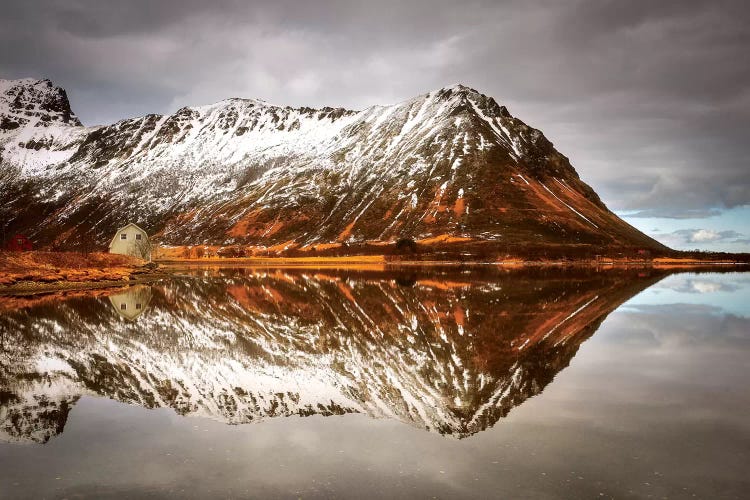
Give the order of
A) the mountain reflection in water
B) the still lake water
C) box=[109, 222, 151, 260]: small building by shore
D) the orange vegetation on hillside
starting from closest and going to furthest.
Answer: the still lake water, the mountain reflection in water, box=[109, 222, 151, 260]: small building by shore, the orange vegetation on hillside

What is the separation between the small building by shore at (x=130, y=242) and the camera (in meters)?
115

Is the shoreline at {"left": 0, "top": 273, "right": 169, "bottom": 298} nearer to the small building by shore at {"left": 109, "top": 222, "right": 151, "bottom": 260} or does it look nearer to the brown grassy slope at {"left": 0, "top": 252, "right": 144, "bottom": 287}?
the brown grassy slope at {"left": 0, "top": 252, "right": 144, "bottom": 287}

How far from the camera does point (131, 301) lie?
46.4m

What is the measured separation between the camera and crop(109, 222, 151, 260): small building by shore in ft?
376

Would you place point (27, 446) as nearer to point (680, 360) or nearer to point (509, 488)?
point (509, 488)

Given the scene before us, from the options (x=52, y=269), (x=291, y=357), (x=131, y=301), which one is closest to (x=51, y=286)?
(x=52, y=269)

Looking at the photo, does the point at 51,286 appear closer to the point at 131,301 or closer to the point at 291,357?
the point at 131,301

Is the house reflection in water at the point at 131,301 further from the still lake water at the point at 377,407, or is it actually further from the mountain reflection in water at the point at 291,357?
the still lake water at the point at 377,407

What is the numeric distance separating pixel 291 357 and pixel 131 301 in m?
27.9

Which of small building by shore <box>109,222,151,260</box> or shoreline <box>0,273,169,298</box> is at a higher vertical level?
small building by shore <box>109,222,151,260</box>

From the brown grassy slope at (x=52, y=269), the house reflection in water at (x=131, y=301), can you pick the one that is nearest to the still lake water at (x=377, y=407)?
the house reflection in water at (x=131, y=301)

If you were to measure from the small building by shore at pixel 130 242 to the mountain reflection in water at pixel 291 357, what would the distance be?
246 feet

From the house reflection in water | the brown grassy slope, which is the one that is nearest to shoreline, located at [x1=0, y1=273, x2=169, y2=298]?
the brown grassy slope

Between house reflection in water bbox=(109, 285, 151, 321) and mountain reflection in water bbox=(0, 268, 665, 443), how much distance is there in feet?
0.66
